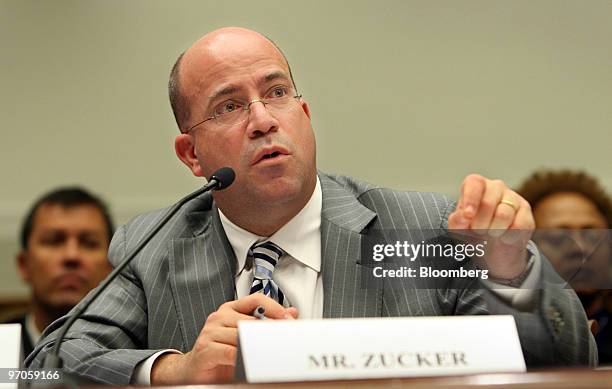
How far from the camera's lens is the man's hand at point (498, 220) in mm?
1680

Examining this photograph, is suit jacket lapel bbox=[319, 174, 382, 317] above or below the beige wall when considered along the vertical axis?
below

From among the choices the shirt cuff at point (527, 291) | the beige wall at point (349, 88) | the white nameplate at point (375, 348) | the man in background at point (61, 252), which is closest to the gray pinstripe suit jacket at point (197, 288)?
the shirt cuff at point (527, 291)

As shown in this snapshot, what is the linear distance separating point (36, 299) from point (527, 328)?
7.43 ft

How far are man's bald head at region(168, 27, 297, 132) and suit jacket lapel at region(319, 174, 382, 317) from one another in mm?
329

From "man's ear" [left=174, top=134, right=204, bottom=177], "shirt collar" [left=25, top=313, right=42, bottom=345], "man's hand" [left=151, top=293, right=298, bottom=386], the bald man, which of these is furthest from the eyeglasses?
→ "shirt collar" [left=25, top=313, right=42, bottom=345]

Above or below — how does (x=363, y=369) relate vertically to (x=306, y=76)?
below

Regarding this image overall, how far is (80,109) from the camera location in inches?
169

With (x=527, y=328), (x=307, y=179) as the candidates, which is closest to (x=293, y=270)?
(x=307, y=179)

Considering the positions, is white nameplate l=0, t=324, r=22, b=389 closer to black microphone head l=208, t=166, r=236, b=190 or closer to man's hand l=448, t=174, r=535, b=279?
black microphone head l=208, t=166, r=236, b=190

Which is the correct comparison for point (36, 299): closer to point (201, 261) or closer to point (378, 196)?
point (201, 261)

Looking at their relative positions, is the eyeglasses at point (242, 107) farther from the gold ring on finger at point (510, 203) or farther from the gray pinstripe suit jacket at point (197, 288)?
the gold ring on finger at point (510, 203)

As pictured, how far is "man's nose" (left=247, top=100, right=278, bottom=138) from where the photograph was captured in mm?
2154

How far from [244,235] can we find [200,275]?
6.1 inches

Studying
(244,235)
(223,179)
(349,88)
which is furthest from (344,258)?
(349,88)
